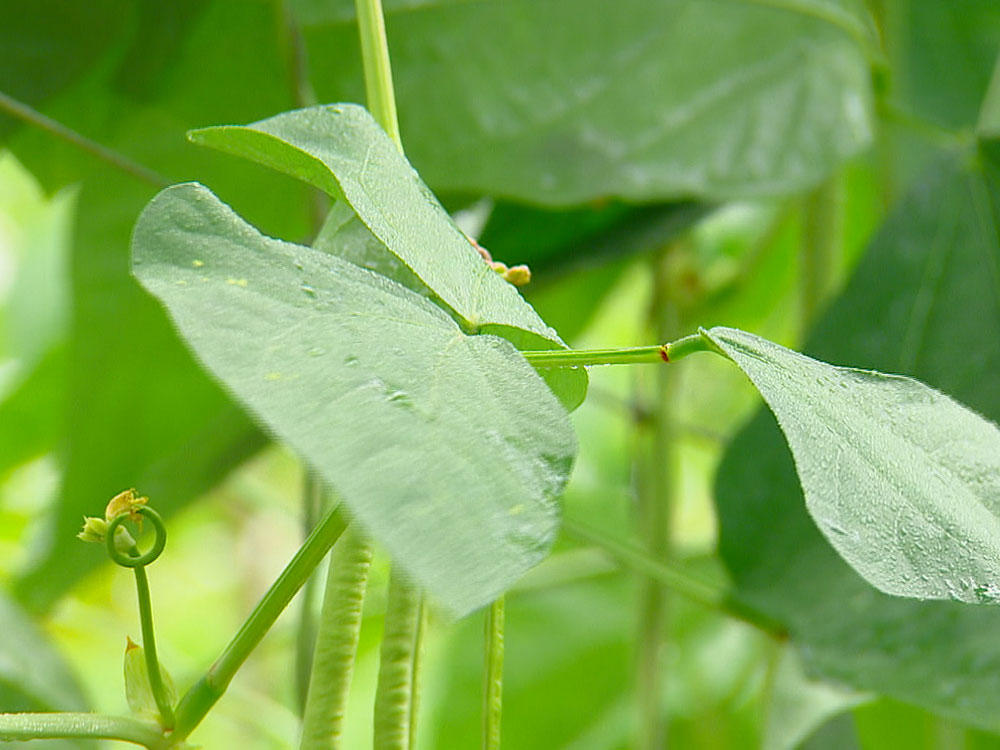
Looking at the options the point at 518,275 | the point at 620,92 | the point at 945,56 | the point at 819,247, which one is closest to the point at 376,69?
the point at 518,275

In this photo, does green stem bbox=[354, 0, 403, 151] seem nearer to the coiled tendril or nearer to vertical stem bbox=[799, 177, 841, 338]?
the coiled tendril

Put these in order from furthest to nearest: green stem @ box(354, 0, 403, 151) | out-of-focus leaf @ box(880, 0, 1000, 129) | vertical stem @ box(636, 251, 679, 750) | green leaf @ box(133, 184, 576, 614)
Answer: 1. out-of-focus leaf @ box(880, 0, 1000, 129)
2. vertical stem @ box(636, 251, 679, 750)
3. green stem @ box(354, 0, 403, 151)
4. green leaf @ box(133, 184, 576, 614)

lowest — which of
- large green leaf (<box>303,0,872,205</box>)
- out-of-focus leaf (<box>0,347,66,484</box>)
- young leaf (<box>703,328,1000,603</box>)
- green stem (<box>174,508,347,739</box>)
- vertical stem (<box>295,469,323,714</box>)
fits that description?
out-of-focus leaf (<box>0,347,66,484</box>)

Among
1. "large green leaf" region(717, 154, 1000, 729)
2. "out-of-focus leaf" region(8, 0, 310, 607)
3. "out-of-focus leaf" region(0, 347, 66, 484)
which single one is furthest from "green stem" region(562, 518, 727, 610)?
"out-of-focus leaf" region(0, 347, 66, 484)

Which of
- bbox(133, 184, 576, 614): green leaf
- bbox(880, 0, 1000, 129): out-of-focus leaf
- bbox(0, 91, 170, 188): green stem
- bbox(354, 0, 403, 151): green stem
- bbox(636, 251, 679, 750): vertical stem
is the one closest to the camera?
bbox(133, 184, 576, 614): green leaf

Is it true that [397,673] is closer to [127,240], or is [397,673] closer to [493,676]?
[493,676]

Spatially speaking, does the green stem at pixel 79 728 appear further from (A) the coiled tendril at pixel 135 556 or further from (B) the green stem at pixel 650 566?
(B) the green stem at pixel 650 566
